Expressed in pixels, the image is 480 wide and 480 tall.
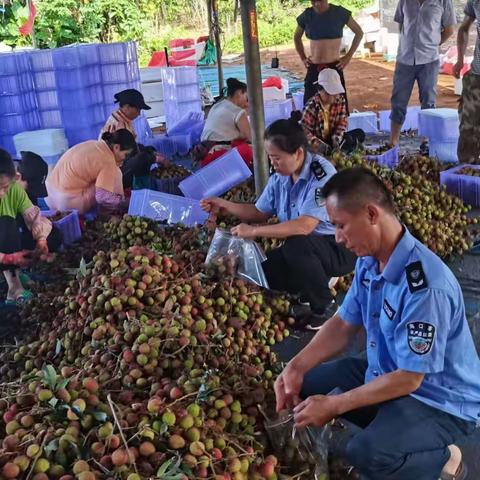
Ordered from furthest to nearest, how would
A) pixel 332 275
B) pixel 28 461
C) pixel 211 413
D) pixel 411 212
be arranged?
1. pixel 411 212
2. pixel 332 275
3. pixel 211 413
4. pixel 28 461

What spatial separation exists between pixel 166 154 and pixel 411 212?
3.58 metres

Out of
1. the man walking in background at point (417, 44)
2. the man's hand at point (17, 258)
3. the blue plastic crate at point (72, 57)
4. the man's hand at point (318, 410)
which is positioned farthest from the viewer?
the blue plastic crate at point (72, 57)

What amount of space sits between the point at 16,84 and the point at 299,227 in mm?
4670

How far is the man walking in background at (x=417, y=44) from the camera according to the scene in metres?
5.72

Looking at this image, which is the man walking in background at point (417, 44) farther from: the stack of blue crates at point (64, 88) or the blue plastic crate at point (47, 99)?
the blue plastic crate at point (47, 99)

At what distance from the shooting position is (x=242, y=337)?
256cm

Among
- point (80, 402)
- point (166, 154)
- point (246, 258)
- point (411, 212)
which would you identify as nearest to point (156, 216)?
point (246, 258)

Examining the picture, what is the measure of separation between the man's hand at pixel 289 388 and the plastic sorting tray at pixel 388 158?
2.97 m

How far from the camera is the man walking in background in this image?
5.72 meters

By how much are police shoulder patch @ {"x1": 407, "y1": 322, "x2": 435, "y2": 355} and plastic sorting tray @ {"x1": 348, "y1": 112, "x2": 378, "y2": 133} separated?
18.3 feet

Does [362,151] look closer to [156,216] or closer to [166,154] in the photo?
[156,216]

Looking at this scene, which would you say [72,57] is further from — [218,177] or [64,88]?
[218,177]

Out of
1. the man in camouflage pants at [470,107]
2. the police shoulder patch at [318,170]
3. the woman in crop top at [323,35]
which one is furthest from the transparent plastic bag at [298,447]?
the woman in crop top at [323,35]

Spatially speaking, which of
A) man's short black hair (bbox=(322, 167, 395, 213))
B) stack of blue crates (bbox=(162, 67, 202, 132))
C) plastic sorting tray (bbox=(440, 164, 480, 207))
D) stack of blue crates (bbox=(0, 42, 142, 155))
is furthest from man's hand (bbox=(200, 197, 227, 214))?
stack of blue crates (bbox=(162, 67, 202, 132))
